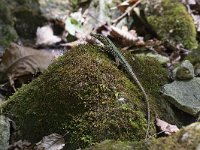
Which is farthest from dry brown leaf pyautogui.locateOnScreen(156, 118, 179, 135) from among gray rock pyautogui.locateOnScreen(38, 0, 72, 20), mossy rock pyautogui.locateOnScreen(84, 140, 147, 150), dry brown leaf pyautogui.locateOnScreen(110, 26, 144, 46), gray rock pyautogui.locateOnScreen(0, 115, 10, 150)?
gray rock pyautogui.locateOnScreen(38, 0, 72, 20)

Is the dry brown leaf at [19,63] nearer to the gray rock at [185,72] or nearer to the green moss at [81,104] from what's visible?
the green moss at [81,104]

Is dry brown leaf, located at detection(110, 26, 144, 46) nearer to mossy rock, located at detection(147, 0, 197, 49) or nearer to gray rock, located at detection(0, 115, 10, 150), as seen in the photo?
mossy rock, located at detection(147, 0, 197, 49)

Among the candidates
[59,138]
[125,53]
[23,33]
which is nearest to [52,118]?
[59,138]

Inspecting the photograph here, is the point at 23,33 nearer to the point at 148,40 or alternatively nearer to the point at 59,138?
the point at 148,40

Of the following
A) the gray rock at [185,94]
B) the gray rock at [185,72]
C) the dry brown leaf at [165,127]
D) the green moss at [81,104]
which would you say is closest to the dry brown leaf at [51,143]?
the green moss at [81,104]

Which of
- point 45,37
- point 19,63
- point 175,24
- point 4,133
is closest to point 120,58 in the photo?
point 4,133

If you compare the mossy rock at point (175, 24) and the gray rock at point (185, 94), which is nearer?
the gray rock at point (185, 94)
